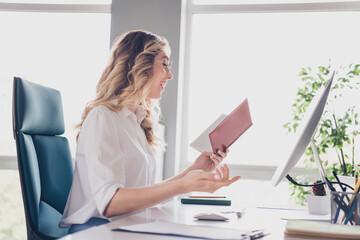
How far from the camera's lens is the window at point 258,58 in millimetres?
3338

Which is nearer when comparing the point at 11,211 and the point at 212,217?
the point at 212,217

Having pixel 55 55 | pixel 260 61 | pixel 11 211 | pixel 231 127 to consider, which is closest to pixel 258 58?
pixel 260 61

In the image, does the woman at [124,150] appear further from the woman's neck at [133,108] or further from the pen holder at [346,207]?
the pen holder at [346,207]

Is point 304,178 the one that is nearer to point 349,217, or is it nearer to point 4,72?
point 349,217

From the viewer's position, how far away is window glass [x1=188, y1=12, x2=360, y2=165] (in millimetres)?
3338

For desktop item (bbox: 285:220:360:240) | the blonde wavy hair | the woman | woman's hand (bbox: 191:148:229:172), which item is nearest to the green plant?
woman's hand (bbox: 191:148:229:172)

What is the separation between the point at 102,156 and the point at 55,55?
241 cm

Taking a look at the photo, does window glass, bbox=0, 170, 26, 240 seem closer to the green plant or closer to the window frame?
the window frame

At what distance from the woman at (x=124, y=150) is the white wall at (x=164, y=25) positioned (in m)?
1.23

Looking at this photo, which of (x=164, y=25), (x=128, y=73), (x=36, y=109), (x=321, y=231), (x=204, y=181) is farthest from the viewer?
(x=164, y=25)

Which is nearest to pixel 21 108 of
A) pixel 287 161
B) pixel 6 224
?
pixel 287 161

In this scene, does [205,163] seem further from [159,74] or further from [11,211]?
[11,211]

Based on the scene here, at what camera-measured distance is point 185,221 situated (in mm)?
1270

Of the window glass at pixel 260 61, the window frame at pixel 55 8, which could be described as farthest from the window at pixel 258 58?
the window frame at pixel 55 8
